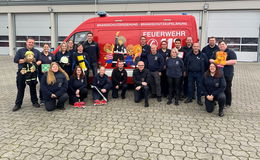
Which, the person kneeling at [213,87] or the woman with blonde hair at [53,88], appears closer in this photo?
the person kneeling at [213,87]

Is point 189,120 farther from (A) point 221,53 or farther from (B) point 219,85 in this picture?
(A) point 221,53

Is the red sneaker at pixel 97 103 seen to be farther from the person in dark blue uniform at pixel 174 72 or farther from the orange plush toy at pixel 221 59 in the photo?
the orange plush toy at pixel 221 59

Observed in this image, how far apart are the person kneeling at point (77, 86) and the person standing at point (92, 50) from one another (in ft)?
2.90

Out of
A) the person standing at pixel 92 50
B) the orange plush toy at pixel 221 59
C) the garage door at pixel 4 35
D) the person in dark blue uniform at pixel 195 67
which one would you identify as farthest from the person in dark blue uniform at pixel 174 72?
the garage door at pixel 4 35

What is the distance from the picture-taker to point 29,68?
5.20 m

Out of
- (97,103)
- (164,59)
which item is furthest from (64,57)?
(164,59)

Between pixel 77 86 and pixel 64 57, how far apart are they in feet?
3.04

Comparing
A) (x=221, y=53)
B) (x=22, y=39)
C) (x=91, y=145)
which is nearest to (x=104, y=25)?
(x=221, y=53)

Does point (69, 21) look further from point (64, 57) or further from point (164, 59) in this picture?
point (164, 59)

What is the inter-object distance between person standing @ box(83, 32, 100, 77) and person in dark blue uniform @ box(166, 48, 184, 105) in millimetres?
2184

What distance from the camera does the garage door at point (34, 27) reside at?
17484mm

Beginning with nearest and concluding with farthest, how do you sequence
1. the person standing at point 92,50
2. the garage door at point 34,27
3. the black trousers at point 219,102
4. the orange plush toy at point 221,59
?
the black trousers at point 219,102, the orange plush toy at point 221,59, the person standing at point 92,50, the garage door at point 34,27

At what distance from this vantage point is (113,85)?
6.38m

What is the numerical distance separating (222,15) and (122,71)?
11.1 m
